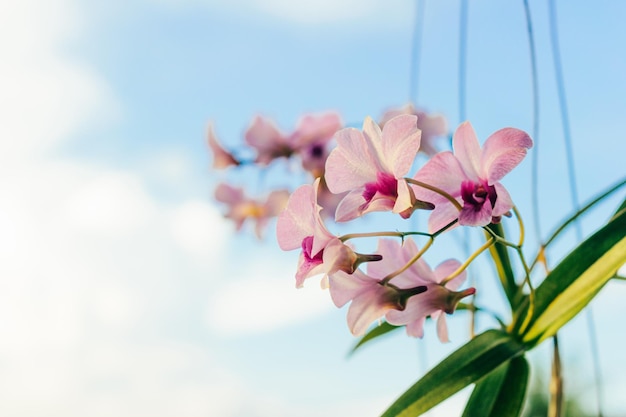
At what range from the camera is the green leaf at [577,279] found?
0.57 meters

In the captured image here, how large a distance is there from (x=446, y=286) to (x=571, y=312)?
0.40 feet

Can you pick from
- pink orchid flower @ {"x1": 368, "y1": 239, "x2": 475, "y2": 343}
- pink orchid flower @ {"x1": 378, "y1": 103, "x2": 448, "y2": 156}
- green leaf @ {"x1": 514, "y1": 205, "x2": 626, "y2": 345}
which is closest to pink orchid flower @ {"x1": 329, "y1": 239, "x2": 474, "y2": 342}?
pink orchid flower @ {"x1": 368, "y1": 239, "x2": 475, "y2": 343}

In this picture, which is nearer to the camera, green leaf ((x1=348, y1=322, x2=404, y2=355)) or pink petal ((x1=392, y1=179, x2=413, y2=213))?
pink petal ((x1=392, y1=179, x2=413, y2=213))

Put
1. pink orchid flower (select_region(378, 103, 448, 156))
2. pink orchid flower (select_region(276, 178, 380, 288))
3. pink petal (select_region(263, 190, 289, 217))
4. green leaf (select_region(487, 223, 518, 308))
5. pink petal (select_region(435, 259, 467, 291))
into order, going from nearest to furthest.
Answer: pink orchid flower (select_region(276, 178, 380, 288))
pink petal (select_region(435, 259, 467, 291))
green leaf (select_region(487, 223, 518, 308))
pink orchid flower (select_region(378, 103, 448, 156))
pink petal (select_region(263, 190, 289, 217))

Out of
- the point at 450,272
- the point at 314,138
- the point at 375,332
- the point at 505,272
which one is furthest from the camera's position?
the point at 314,138

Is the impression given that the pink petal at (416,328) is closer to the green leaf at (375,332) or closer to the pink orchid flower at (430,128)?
the green leaf at (375,332)

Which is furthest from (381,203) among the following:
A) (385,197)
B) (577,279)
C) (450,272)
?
(577,279)

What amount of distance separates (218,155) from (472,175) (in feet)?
1.68

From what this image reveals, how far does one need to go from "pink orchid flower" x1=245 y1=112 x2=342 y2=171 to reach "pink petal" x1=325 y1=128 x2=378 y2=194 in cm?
42

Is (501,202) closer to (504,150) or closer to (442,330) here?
(504,150)

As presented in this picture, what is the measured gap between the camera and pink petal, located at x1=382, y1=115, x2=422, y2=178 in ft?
1.42

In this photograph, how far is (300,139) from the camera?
2.95 feet

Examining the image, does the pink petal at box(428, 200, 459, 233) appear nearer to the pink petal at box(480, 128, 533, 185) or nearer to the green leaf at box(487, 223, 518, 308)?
the pink petal at box(480, 128, 533, 185)

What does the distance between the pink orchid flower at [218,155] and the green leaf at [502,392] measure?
0.45 meters
